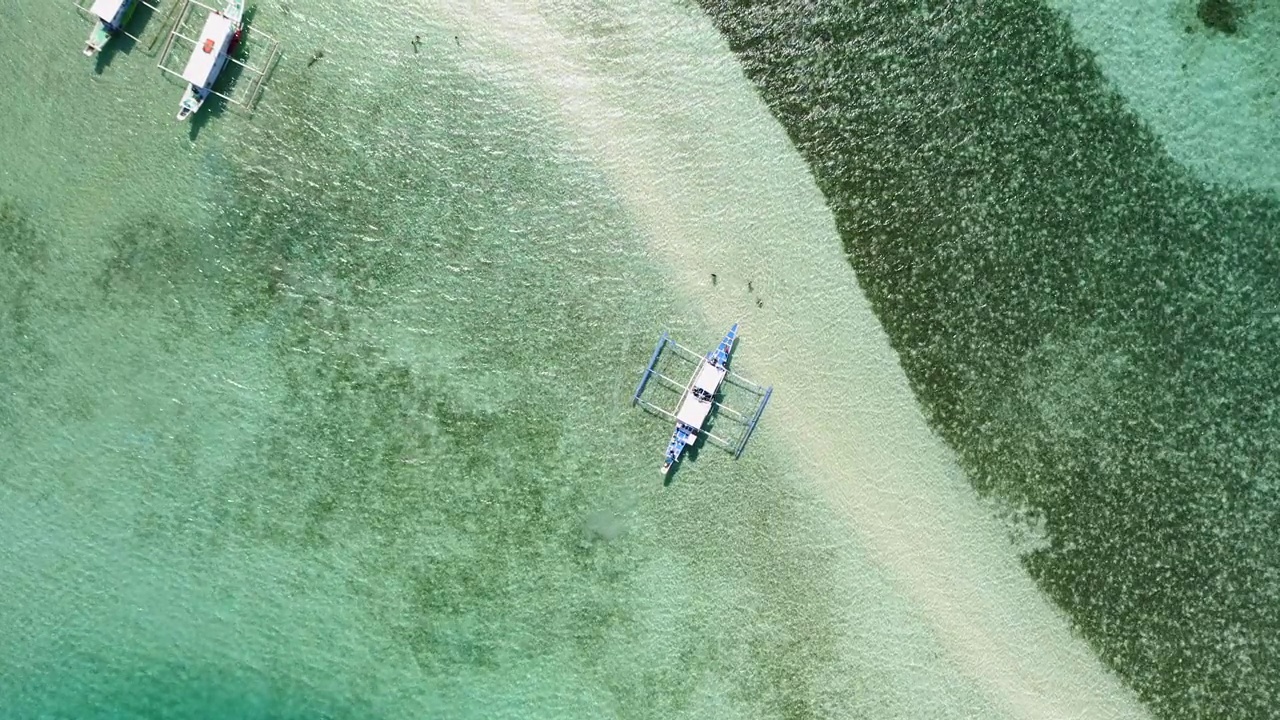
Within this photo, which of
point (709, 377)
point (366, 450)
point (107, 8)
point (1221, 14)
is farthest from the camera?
point (366, 450)

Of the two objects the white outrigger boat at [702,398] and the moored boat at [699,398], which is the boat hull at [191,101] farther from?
the moored boat at [699,398]

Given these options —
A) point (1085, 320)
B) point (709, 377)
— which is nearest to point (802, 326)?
point (709, 377)

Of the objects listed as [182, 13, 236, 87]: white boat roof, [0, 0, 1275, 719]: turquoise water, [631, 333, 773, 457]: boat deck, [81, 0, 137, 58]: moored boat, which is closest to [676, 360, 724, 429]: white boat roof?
[631, 333, 773, 457]: boat deck

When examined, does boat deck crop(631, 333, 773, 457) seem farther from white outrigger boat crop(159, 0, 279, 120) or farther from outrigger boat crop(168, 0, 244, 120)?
outrigger boat crop(168, 0, 244, 120)

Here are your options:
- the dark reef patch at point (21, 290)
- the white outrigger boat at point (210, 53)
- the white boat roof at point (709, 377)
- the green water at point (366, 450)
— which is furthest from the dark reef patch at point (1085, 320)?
the dark reef patch at point (21, 290)

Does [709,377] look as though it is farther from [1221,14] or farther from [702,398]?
[1221,14]

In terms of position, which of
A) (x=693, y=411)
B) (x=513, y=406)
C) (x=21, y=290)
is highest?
(x=693, y=411)

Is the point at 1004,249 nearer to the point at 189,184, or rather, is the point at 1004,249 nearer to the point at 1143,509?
the point at 1143,509
